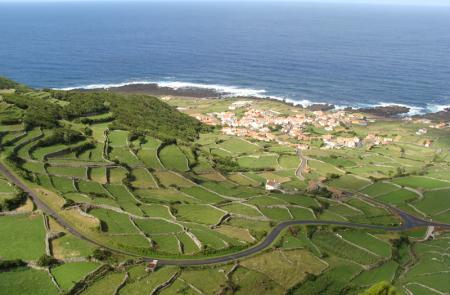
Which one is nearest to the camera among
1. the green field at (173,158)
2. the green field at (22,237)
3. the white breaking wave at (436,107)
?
the green field at (22,237)

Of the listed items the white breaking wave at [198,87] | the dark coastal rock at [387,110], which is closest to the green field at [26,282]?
the dark coastal rock at [387,110]

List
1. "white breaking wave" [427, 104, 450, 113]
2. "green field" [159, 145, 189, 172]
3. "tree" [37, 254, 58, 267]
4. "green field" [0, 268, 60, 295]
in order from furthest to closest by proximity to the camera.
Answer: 1. "white breaking wave" [427, 104, 450, 113]
2. "green field" [159, 145, 189, 172]
3. "tree" [37, 254, 58, 267]
4. "green field" [0, 268, 60, 295]

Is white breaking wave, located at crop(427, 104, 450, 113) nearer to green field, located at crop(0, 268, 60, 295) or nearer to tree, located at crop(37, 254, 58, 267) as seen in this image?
tree, located at crop(37, 254, 58, 267)

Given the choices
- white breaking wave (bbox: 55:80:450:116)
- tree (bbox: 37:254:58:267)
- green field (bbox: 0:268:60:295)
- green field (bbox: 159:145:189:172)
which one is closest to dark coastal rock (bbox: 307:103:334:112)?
white breaking wave (bbox: 55:80:450:116)

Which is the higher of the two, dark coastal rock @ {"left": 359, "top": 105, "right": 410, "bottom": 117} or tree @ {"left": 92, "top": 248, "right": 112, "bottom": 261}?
tree @ {"left": 92, "top": 248, "right": 112, "bottom": 261}

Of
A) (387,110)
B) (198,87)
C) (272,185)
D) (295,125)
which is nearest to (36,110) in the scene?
(272,185)

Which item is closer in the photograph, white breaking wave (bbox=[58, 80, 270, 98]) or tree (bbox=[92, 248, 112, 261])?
tree (bbox=[92, 248, 112, 261])

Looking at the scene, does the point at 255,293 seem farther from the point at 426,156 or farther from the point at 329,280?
the point at 426,156

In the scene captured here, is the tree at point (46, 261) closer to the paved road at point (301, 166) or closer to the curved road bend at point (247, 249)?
the curved road bend at point (247, 249)

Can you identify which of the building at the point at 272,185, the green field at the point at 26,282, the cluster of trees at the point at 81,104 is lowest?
the building at the point at 272,185
